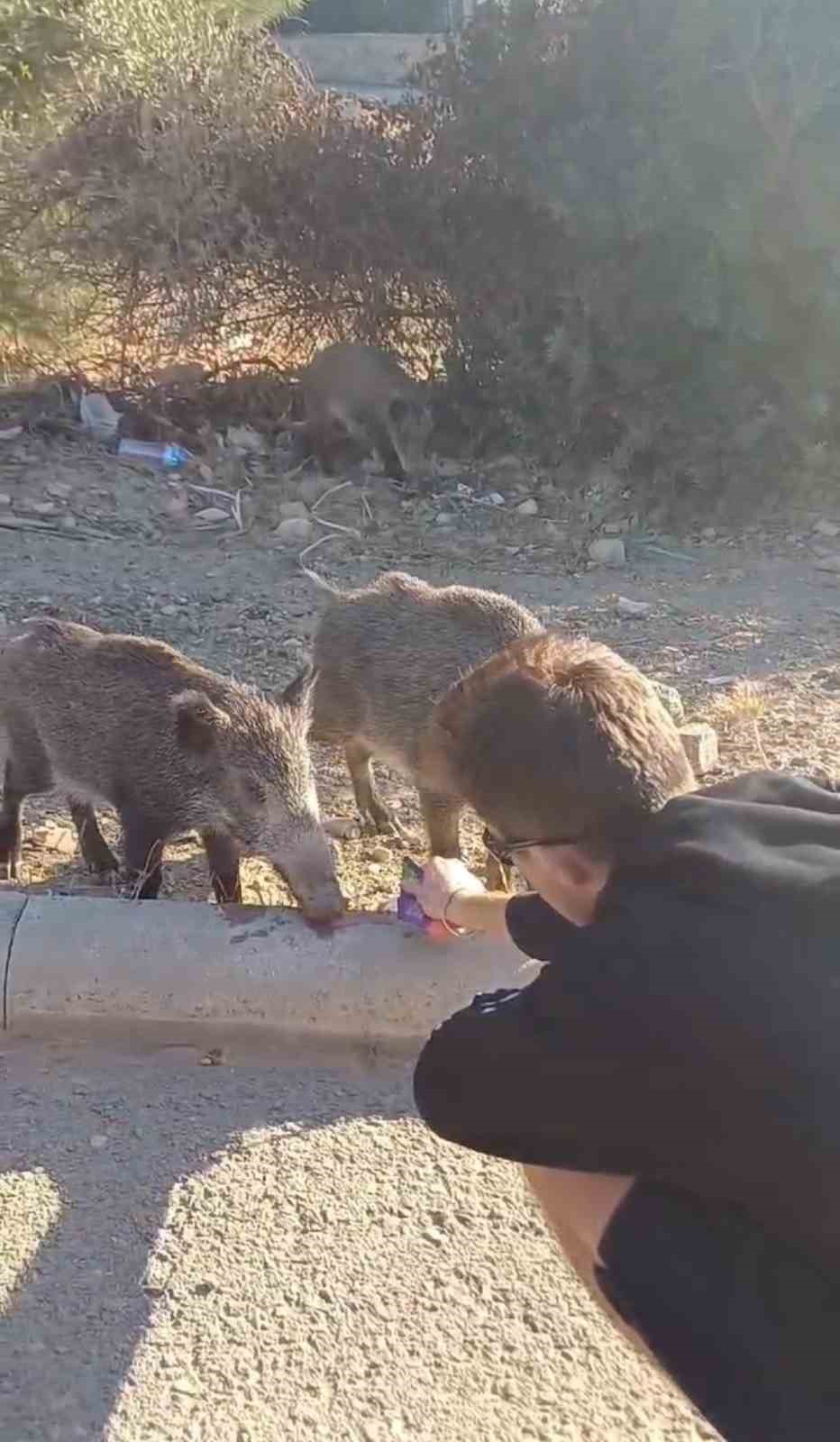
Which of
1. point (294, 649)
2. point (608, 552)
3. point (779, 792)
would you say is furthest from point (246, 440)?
point (779, 792)

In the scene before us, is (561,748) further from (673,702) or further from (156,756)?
(673,702)

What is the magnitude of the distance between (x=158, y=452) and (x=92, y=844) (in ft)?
16.0

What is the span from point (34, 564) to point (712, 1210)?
6.41 m

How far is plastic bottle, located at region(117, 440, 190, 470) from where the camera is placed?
9172 millimetres

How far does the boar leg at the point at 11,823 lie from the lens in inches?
194

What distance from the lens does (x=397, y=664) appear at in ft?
16.3

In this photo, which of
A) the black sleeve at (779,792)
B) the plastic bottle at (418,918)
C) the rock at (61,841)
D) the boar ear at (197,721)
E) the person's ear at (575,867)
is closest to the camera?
the black sleeve at (779,792)

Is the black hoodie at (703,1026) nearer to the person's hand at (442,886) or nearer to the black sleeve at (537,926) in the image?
the black sleeve at (537,926)

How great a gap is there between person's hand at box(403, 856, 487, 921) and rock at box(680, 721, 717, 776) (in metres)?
1.64

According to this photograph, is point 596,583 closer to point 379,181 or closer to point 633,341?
point 633,341

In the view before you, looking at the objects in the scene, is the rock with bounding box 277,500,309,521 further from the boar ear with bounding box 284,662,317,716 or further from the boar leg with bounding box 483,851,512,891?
the boar leg with bounding box 483,851,512,891

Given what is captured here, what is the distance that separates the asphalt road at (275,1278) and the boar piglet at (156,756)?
2.24 ft

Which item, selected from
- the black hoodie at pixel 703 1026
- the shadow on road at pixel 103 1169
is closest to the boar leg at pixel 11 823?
the shadow on road at pixel 103 1169

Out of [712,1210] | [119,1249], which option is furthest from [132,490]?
[712,1210]
